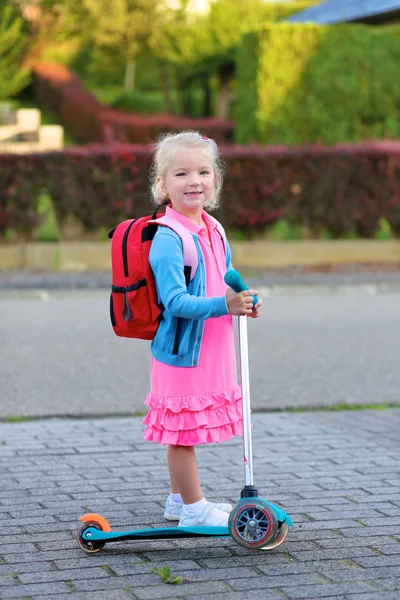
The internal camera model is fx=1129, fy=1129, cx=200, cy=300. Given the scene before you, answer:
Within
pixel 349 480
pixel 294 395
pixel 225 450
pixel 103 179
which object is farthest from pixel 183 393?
pixel 103 179

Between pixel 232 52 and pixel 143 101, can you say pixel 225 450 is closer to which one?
pixel 232 52

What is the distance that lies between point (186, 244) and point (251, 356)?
4745mm

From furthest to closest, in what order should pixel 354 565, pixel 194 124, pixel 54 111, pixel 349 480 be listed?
pixel 54 111
pixel 194 124
pixel 349 480
pixel 354 565

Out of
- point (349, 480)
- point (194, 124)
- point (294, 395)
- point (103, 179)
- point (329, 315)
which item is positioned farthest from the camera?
point (194, 124)

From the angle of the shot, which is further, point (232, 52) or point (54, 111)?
point (54, 111)

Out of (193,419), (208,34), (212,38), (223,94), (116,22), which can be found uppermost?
(116,22)

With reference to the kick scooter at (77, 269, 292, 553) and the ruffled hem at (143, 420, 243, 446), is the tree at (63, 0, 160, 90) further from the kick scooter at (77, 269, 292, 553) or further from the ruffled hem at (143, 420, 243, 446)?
the kick scooter at (77, 269, 292, 553)

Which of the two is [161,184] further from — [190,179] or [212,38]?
[212,38]

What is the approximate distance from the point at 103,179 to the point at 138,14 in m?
24.6

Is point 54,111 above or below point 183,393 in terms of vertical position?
above

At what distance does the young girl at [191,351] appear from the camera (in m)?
4.01

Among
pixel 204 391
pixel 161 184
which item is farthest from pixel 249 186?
pixel 204 391

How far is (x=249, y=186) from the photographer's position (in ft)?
47.2

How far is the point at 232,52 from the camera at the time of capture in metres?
36.1
